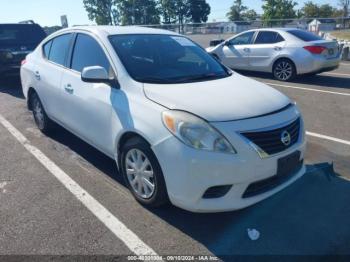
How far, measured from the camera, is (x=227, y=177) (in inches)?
115

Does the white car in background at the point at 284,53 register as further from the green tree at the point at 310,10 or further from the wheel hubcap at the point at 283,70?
the green tree at the point at 310,10

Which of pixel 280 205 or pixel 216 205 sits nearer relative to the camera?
pixel 216 205

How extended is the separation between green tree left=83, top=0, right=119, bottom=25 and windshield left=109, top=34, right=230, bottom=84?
68.3 metres

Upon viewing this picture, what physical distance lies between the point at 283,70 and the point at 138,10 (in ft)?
193

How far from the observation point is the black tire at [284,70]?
9.99 meters

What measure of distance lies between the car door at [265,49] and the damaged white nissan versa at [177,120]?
6.25m

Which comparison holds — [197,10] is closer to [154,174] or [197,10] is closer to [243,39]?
[243,39]

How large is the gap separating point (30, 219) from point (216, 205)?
1.77 meters

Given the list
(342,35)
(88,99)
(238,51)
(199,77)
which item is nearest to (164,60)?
(199,77)

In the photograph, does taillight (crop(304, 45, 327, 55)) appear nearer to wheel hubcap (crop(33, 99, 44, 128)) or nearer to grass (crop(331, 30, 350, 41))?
wheel hubcap (crop(33, 99, 44, 128))

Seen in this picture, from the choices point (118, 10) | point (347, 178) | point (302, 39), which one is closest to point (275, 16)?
point (118, 10)

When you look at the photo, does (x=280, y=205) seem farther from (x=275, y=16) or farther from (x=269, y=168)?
(x=275, y=16)

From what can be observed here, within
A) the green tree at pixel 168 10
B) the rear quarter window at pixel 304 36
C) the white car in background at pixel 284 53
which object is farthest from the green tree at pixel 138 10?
the rear quarter window at pixel 304 36

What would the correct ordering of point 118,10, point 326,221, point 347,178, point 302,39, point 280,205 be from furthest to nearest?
point 118,10 < point 302,39 < point 347,178 < point 280,205 < point 326,221
